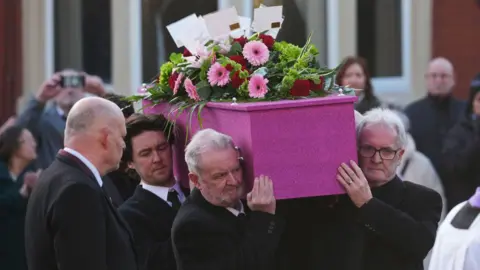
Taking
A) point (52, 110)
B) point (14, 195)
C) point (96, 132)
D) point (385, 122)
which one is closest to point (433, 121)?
point (52, 110)

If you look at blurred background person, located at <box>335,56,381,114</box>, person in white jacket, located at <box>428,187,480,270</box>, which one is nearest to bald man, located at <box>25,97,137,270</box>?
person in white jacket, located at <box>428,187,480,270</box>

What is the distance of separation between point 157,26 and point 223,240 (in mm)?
6918

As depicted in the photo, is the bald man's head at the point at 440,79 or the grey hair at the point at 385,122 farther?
the bald man's head at the point at 440,79

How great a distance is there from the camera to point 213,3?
11250mm

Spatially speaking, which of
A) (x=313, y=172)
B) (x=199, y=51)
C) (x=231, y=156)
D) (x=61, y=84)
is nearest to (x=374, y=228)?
(x=313, y=172)

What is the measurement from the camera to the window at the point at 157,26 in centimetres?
1121

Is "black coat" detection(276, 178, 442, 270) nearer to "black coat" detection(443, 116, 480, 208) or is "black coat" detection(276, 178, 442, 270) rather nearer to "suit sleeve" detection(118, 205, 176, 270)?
"suit sleeve" detection(118, 205, 176, 270)

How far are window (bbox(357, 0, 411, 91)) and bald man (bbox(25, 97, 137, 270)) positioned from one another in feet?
22.6

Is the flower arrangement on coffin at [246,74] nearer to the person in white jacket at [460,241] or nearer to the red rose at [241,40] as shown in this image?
the red rose at [241,40]

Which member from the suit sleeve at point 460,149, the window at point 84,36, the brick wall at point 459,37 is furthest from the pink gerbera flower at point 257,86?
the window at point 84,36

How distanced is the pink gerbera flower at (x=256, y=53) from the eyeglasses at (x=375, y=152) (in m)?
0.54

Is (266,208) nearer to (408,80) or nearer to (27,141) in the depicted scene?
(27,141)

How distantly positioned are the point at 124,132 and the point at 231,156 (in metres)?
0.43

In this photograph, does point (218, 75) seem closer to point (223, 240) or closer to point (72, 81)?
point (223, 240)
